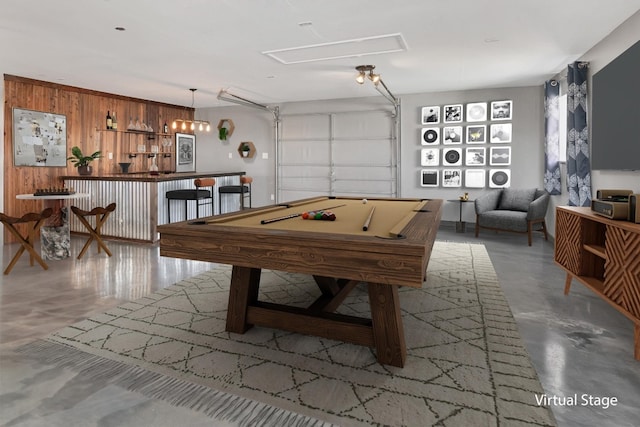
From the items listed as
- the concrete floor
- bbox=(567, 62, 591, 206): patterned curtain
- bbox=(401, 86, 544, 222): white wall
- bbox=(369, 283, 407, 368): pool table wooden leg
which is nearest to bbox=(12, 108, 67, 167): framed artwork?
the concrete floor

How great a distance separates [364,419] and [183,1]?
339 cm

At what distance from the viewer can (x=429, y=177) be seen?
769 centimetres

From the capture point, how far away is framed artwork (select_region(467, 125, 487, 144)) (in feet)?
23.7

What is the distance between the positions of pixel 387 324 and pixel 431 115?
6160 millimetres

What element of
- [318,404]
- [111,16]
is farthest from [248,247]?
[111,16]

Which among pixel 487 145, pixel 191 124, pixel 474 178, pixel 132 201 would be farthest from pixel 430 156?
pixel 132 201

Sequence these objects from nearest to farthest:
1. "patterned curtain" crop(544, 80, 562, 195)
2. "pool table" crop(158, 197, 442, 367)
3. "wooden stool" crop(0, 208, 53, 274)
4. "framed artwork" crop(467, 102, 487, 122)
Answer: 1. "pool table" crop(158, 197, 442, 367)
2. "wooden stool" crop(0, 208, 53, 274)
3. "patterned curtain" crop(544, 80, 562, 195)
4. "framed artwork" crop(467, 102, 487, 122)

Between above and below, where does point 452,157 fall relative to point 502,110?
below

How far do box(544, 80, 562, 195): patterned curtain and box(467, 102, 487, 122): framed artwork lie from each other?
1.18m

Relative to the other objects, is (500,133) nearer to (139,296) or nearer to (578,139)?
(578,139)

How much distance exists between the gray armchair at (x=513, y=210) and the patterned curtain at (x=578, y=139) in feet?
3.03

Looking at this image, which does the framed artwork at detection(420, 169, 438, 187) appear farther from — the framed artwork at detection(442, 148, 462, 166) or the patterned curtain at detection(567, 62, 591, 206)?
the patterned curtain at detection(567, 62, 591, 206)

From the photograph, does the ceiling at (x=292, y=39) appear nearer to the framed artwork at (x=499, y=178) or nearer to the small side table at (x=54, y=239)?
the framed artwork at (x=499, y=178)

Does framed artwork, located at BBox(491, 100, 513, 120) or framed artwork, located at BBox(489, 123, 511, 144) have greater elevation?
framed artwork, located at BBox(491, 100, 513, 120)
